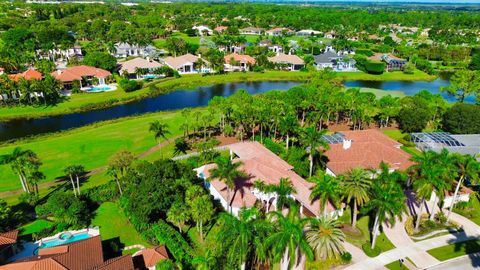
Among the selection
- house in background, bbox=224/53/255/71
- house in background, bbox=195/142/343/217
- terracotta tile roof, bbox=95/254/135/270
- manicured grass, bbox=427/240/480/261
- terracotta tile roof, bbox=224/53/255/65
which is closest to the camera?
terracotta tile roof, bbox=95/254/135/270

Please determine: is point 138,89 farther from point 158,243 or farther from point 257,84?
point 158,243

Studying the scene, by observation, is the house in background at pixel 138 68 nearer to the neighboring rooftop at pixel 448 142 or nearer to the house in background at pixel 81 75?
the house in background at pixel 81 75

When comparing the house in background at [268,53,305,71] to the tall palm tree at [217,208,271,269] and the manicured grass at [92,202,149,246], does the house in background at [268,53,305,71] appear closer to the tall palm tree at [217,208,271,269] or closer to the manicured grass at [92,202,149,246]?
the manicured grass at [92,202,149,246]

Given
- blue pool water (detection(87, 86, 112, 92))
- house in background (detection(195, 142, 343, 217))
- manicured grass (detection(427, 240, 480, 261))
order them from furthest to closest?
1. blue pool water (detection(87, 86, 112, 92))
2. house in background (detection(195, 142, 343, 217))
3. manicured grass (detection(427, 240, 480, 261))

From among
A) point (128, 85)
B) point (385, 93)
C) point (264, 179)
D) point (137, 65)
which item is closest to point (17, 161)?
point (264, 179)

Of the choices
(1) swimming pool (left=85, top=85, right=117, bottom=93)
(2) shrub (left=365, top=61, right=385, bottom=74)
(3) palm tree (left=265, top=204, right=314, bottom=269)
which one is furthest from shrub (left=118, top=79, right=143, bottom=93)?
(2) shrub (left=365, top=61, right=385, bottom=74)

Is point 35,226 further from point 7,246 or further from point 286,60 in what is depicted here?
point 286,60
